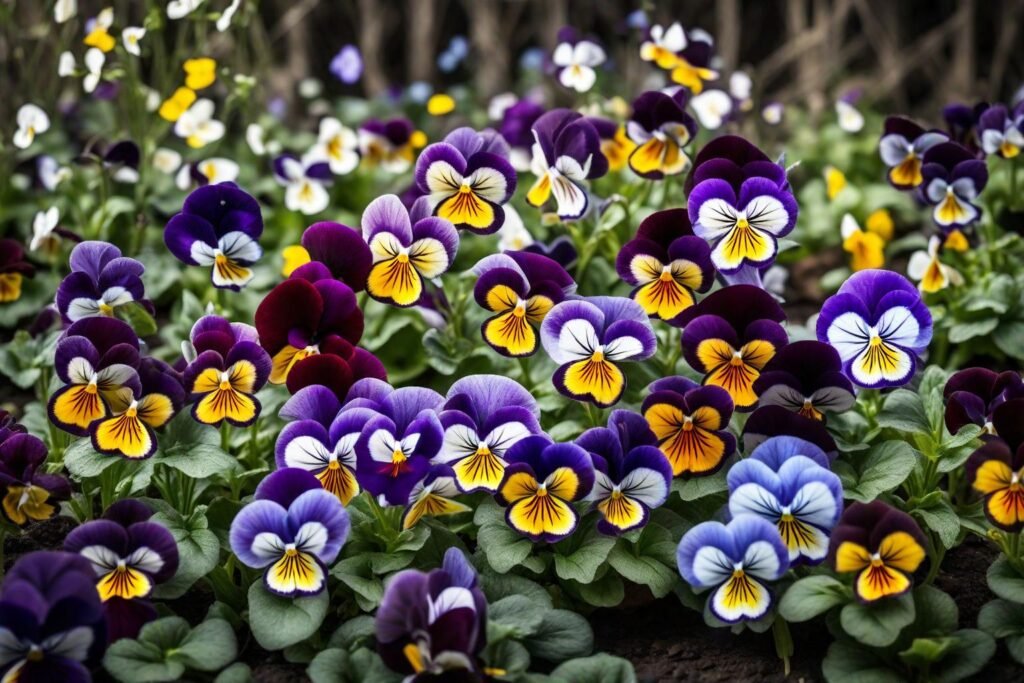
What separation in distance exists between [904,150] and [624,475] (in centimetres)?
114

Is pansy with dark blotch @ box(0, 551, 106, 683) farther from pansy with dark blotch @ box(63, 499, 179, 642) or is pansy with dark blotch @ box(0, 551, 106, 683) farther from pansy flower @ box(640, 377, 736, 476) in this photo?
pansy flower @ box(640, 377, 736, 476)

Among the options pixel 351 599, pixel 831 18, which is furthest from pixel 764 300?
pixel 831 18

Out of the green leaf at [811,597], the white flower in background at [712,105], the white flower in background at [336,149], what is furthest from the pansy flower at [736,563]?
the white flower in background at [336,149]

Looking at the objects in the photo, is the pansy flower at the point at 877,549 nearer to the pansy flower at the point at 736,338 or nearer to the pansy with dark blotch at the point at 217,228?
the pansy flower at the point at 736,338

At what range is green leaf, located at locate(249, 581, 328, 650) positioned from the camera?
1.78m

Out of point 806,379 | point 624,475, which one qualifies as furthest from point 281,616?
point 806,379

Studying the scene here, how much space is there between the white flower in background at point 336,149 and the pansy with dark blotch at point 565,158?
100cm

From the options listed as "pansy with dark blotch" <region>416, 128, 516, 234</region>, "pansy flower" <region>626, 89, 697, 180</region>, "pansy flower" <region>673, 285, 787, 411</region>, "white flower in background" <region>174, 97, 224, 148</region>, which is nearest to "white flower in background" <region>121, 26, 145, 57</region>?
"white flower in background" <region>174, 97, 224, 148</region>

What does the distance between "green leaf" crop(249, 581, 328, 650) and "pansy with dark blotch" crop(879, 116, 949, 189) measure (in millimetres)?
1575

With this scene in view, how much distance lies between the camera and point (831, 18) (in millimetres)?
4785

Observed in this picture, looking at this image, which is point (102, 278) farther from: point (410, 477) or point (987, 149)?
point (987, 149)

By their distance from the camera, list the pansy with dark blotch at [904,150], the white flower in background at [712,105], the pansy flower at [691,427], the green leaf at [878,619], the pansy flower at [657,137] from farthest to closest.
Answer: the white flower in background at [712,105] → the pansy with dark blotch at [904,150] → the pansy flower at [657,137] → the pansy flower at [691,427] → the green leaf at [878,619]

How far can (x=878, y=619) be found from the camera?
1.77 metres

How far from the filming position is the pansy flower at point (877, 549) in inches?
68.3
